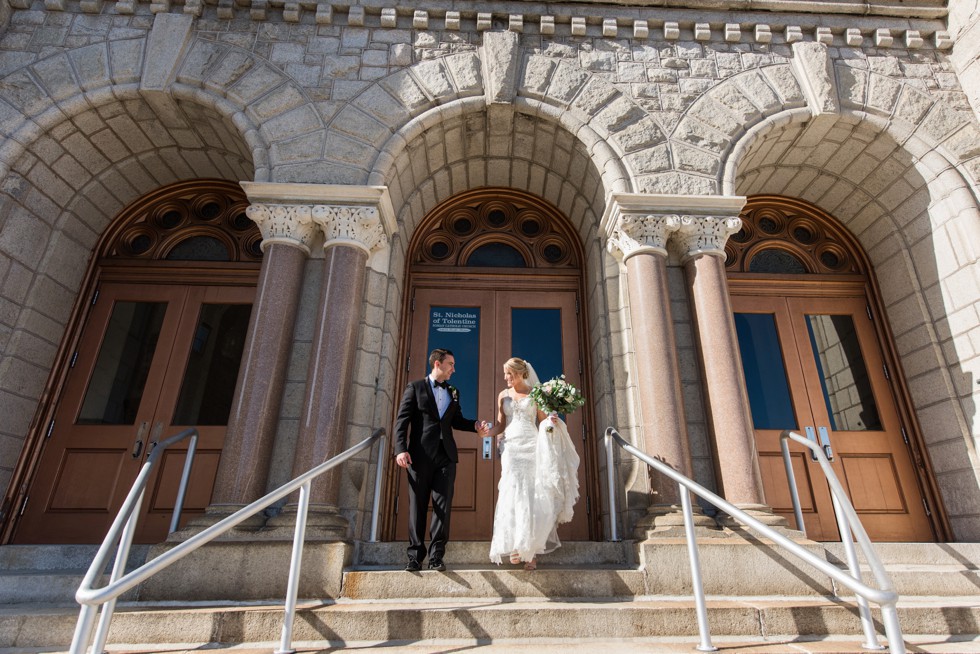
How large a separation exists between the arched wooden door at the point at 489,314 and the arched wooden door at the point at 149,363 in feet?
6.94

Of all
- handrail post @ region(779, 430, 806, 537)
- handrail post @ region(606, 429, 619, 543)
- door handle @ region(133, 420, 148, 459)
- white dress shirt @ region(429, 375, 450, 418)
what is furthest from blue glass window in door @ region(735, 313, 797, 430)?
door handle @ region(133, 420, 148, 459)

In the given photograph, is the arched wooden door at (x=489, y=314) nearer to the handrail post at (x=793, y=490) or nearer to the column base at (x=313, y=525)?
the column base at (x=313, y=525)

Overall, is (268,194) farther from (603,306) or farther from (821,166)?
(821,166)

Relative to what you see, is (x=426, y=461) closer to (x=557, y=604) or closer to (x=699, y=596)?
(x=557, y=604)

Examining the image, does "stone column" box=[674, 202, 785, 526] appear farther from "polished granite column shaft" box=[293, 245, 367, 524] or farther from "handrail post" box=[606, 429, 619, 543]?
"polished granite column shaft" box=[293, 245, 367, 524]

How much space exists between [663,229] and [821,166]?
2.78m

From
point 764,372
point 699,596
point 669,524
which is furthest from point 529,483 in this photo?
point 764,372

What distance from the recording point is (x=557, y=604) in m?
3.37

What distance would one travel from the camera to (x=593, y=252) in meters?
6.14

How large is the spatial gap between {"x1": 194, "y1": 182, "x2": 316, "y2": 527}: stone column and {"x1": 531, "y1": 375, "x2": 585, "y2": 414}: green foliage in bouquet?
225 centimetres

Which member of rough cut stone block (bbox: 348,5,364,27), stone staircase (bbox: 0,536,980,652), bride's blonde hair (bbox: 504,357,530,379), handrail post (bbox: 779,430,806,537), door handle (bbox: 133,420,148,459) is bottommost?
stone staircase (bbox: 0,536,980,652)

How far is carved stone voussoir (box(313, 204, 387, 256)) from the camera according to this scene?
5.10 meters

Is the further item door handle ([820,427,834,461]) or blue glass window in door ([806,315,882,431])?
blue glass window in door ([806,315,882,431])

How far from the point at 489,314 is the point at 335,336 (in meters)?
2.15
